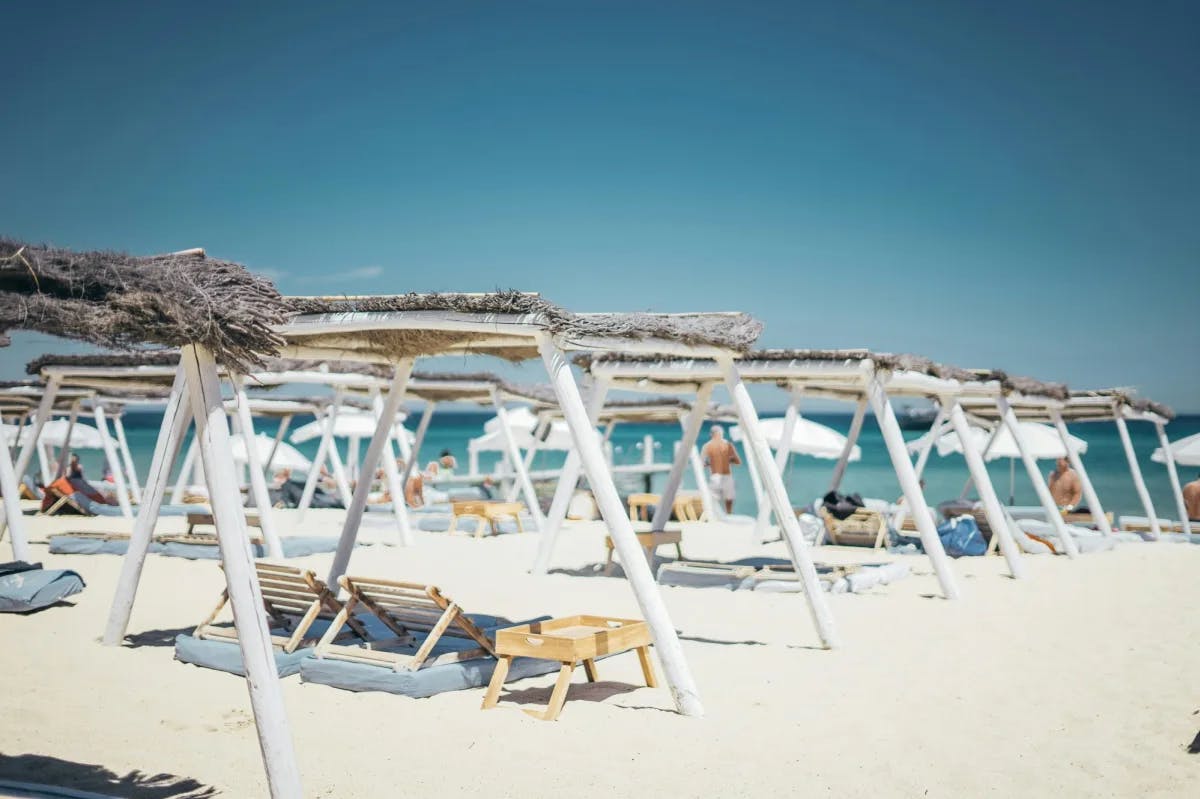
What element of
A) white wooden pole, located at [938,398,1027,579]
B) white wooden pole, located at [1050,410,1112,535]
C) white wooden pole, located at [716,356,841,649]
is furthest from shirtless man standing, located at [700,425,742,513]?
white wooden pole, located at [716,356,841,649]

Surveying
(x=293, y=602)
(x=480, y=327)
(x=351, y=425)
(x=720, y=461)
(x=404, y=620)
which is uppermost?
(x=351, y=425)

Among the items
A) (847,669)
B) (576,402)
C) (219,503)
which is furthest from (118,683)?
(847,669)

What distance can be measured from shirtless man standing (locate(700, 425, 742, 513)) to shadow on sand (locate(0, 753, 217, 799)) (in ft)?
50.2

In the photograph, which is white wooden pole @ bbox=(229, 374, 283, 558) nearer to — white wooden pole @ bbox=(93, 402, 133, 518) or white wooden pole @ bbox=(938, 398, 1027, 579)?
white wooden pole @ bbox=(938, 398, 1027, 579)

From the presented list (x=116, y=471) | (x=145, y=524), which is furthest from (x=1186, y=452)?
(x=116, y=471)

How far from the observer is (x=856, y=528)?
616 inches

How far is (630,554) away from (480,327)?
66.0 inches

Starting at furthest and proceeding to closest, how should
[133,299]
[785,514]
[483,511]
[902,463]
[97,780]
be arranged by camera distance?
1. [483,511]
2. [902,463]
3. [785,514]
4. [97,780]
5. [133,299]

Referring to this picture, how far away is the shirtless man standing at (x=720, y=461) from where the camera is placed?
784 inches

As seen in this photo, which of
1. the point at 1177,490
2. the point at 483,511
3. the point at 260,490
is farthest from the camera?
the point at 1177,490

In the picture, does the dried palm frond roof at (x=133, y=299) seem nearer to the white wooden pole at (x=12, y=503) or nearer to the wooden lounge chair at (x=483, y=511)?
the white wooden pole at (x=12, y=503)

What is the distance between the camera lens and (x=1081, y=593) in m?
10.9

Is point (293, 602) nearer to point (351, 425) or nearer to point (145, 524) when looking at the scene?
point (145, 524)

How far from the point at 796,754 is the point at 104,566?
9624 mm
